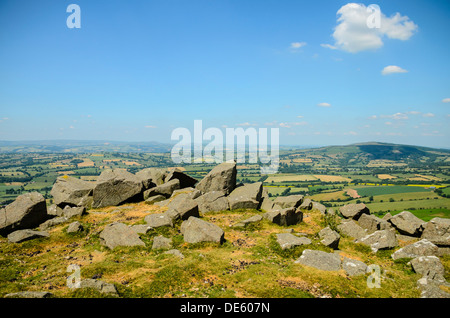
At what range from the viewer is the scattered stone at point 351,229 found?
23006mm

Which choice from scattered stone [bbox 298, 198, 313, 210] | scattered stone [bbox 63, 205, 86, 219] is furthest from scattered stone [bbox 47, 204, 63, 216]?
scattered stone [bbox 298, 198, 313, 210]

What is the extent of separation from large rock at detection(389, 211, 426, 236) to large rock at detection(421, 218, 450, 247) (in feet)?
3.41

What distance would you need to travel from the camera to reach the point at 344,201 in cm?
11600

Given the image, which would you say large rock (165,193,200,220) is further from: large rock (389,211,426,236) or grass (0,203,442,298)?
large rock (389,211,426,236)

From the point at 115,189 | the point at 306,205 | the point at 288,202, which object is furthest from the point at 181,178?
the point at 306,205

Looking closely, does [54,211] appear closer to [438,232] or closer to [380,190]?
[438,232]

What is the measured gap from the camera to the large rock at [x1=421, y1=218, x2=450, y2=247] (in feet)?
61.8

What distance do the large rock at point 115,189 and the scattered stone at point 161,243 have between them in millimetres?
12781

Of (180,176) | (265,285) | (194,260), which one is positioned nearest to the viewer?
(265,285)

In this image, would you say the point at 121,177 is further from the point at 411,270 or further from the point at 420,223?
the point at 420,223

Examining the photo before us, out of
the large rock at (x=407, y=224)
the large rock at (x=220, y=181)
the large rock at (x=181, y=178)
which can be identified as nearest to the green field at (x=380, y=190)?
the large rock at (x=407, y=224)
